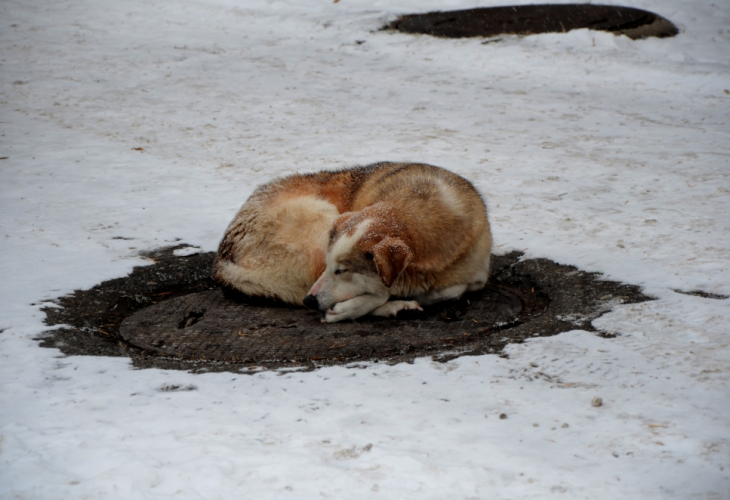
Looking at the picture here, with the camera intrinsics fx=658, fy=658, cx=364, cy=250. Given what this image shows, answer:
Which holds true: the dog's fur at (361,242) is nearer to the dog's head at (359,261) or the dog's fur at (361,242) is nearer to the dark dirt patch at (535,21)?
the dog's head at (359,261)

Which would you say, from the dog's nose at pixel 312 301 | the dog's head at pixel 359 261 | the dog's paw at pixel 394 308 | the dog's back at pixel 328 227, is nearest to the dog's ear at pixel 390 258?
the dog's head at pixel 359 261

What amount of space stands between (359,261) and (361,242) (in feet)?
0.45

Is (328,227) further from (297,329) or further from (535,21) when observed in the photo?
(535,21)

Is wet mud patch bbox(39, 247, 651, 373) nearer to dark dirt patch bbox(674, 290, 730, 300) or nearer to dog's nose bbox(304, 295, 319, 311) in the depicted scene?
dog's nose bbox(304, 295, 319, 311)

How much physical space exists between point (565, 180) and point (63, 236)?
539 cm

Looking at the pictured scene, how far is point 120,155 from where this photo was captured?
877 cm

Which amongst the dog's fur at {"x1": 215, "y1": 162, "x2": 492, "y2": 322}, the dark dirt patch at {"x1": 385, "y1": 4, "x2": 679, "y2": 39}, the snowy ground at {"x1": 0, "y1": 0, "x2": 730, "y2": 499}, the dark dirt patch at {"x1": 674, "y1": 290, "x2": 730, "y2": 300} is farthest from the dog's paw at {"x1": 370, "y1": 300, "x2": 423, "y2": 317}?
the dark dirt patch at {"x1": 385, "y1": 4, "x2": 679, "y2": 39}

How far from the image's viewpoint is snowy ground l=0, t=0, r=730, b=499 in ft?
9.40

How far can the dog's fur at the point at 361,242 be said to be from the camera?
4.47 m

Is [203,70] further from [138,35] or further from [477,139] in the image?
[477,139]

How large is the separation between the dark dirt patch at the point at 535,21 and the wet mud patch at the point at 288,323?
866 centimetres

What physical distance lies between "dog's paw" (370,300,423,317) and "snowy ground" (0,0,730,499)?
89 cm

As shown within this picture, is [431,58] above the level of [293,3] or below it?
below

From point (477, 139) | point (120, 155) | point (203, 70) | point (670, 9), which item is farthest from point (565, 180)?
point (670, 9)
